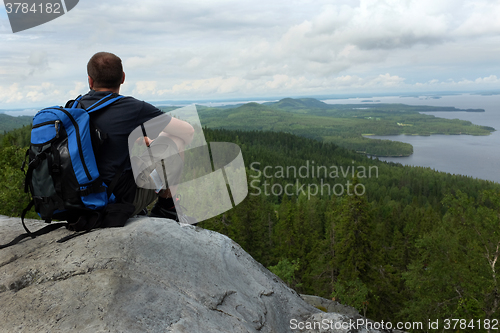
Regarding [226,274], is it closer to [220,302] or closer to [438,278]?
[220,302]

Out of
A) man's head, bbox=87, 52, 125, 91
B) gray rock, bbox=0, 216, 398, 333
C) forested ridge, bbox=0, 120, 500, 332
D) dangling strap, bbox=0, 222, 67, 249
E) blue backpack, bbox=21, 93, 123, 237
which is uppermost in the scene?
man's head, bbox=87, 52, 125, 91

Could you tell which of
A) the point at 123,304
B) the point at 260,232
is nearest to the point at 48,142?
the point at 123,304

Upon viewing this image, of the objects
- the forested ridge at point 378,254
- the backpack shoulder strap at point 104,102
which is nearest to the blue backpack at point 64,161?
the backpack shoulder strap at point 104,102

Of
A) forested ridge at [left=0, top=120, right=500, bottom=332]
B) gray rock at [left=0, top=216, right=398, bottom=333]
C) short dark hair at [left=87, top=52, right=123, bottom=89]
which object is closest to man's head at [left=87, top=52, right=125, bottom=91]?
short dark hair at [left=87, top=52, right=123, bottom=89]

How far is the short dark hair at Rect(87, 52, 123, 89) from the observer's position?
459 cm

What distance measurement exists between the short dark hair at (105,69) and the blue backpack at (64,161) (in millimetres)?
397

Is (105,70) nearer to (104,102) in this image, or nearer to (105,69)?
(105,69)

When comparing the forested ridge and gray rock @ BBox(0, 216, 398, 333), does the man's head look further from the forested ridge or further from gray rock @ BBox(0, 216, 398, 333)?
the forested ridge

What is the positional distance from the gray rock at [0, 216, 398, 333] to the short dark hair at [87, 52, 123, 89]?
2153 millimetres

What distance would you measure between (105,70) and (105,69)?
0.01m

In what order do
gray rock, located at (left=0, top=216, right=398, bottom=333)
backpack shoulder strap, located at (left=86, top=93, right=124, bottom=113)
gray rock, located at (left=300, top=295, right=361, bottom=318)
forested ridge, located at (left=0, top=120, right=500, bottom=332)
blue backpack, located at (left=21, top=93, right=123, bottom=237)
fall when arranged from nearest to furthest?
1. gray rock, located at (left=0, top=216, right=398, bottom=333)
2. blue backpack, located at (left=21, top=93, right=123, bottom=237)
3. backpack shoulder strap, located at (left=86, top=93, right=124, bottom=113)
4. gray rock, located at (left=300, top=295, right=361, bottom=318)
5. forested ridge, located at (left=0, top=120, right=500, bottom=332)

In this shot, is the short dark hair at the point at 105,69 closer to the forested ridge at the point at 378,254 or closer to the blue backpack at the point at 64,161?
the blue backpack at the point at 64,161

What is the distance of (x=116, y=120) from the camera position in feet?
14.7

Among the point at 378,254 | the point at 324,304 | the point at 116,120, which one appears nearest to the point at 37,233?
the point at 116,120
